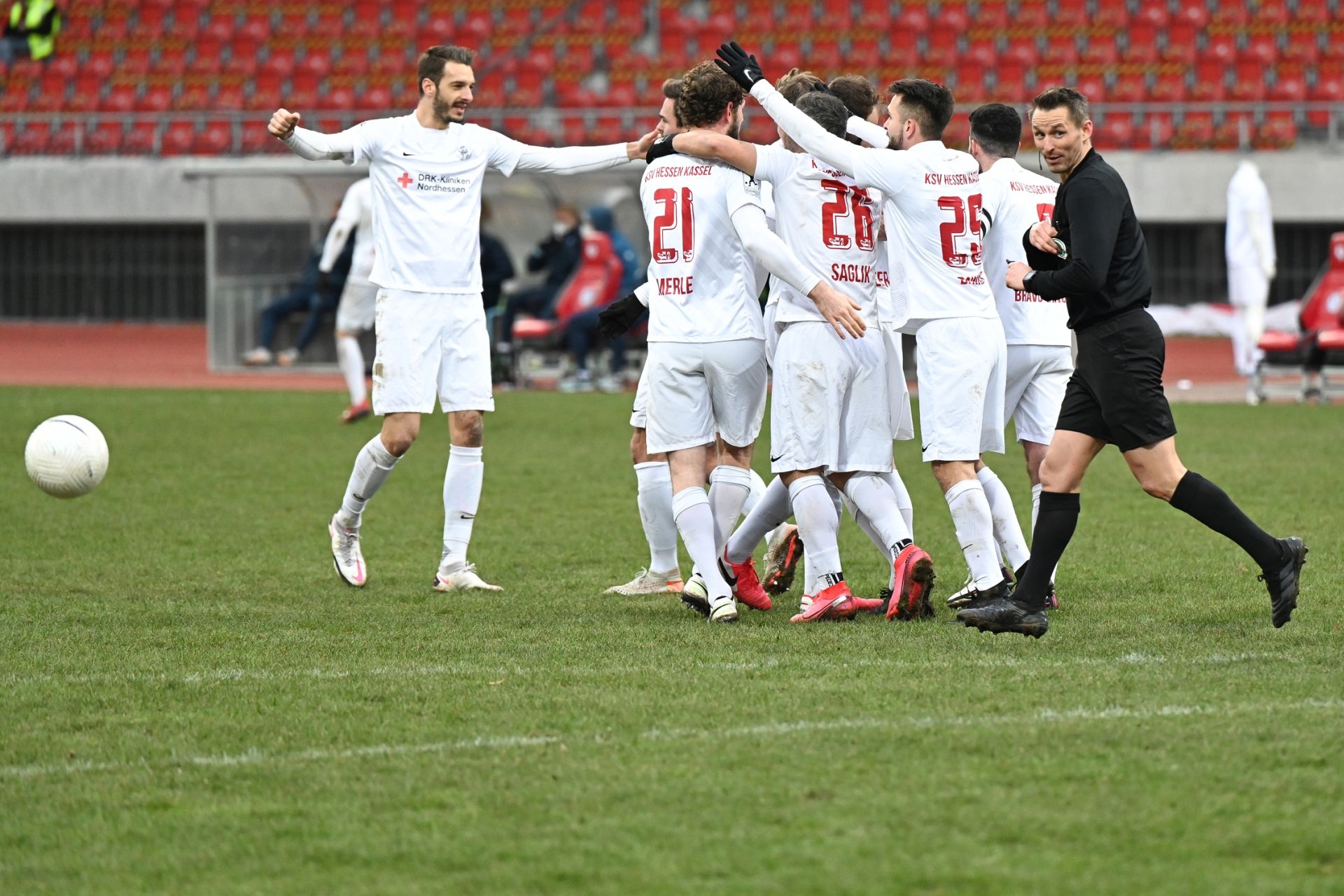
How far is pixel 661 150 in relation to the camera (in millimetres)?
6758

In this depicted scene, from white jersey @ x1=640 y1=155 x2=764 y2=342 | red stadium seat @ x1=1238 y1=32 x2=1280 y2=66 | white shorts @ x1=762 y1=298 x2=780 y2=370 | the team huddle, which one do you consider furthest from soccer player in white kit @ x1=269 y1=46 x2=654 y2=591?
red stadium seat @ x1=1238 y1=32 x2=1280 y2=66

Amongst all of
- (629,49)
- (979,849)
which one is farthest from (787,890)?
(629,49)

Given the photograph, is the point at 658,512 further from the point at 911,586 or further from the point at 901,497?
the point at 911,586

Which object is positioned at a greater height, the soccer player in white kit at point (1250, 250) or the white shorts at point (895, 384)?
the soccer player in white kit at point (1250, 250)

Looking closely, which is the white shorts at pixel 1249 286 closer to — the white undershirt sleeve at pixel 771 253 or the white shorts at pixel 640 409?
the white shorts at pixel 640 409

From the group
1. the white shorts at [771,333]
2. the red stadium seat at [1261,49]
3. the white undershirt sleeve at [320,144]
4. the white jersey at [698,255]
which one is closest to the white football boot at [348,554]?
the white undershirt sleeve at [320,144]

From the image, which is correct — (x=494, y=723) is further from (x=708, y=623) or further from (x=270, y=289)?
(x=270, y=289)

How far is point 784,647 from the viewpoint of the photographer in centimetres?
606

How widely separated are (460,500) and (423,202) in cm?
130

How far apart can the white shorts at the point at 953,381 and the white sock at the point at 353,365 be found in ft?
31.6

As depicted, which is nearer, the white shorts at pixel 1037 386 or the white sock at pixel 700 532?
the white sock at pixel 700 532

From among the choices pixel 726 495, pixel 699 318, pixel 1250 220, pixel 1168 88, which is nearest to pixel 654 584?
pixel 726 495

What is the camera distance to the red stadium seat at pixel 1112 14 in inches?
1071

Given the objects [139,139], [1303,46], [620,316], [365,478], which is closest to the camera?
[620,316]
